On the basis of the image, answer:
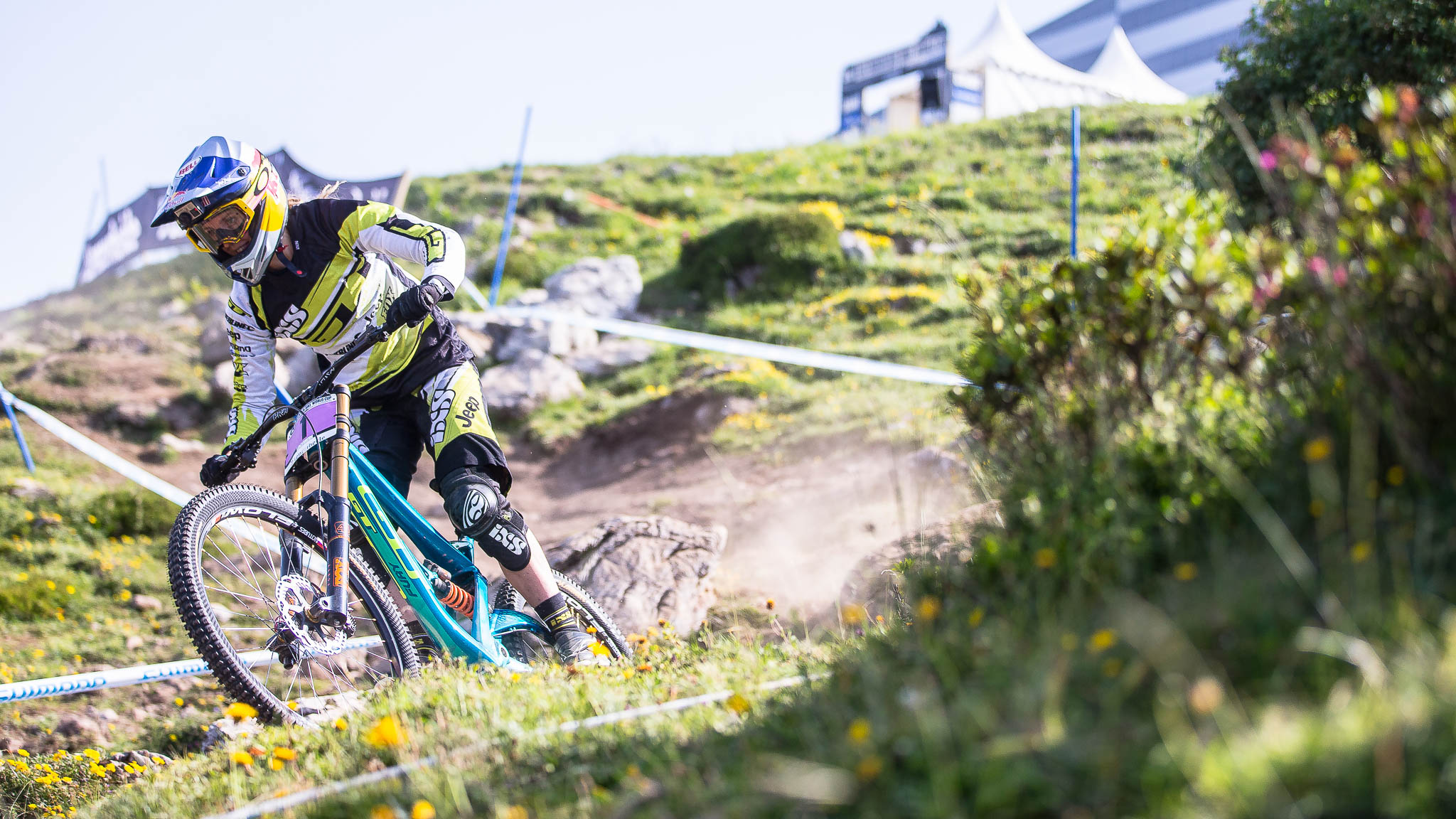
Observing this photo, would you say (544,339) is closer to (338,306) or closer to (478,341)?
(478,341)

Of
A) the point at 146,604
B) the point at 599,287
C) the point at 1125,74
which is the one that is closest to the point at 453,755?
the point at 146,604

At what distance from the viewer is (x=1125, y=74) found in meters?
28.6

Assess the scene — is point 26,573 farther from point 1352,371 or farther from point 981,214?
point 981,214

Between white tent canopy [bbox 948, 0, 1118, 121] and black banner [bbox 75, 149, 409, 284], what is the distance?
57.5 feet

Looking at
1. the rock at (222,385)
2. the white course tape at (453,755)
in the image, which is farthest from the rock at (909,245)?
the white course tape at (453,755)

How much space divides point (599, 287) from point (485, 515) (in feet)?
34.5

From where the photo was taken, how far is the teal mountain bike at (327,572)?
3430 mm

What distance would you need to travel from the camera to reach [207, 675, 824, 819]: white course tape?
2.52m

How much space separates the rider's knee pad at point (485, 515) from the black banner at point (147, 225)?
9869 mm

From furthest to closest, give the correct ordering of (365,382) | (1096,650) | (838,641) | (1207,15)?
(1207,15)
(365,382)
(838,641)
(1096,650)

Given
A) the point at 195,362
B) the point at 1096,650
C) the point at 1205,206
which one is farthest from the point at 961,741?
the point at 195,362

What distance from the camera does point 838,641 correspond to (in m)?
3.32

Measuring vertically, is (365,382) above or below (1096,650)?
above

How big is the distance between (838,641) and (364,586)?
2.02 metres
